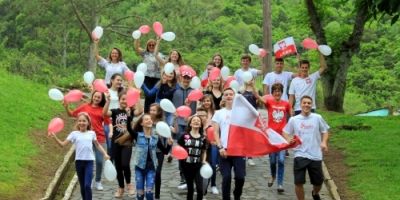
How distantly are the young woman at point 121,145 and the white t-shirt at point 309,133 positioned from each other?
239cm

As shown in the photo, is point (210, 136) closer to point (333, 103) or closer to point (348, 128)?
point (348, 128)

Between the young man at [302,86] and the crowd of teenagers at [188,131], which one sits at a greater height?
the young man at [302,86]

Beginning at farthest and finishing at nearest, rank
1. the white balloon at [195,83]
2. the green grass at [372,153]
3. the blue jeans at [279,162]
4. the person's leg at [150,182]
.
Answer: the white balloon at [195,83]
the green grass at [372,153]
the blue jeans at [279,162]
the person's leg at [150,182]

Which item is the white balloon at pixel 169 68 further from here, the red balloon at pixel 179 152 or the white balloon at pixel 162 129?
the red balloon at pixel 179 152

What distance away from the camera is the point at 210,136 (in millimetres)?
9531

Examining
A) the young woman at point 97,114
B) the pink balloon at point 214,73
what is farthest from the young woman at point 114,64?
the young woman at point 97,114

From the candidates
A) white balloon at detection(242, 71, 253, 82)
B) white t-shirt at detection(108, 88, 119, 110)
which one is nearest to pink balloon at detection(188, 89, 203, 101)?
white balloon at detection(242, 71, 253, 82)

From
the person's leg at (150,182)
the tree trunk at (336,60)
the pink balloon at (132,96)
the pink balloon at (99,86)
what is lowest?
the person's leg at (150,182)

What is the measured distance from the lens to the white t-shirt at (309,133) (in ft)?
30.3

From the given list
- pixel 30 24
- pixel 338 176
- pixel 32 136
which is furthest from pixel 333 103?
pixel 30 24

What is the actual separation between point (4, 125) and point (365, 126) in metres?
8.57

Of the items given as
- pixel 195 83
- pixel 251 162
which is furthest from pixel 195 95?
pixel 251 162

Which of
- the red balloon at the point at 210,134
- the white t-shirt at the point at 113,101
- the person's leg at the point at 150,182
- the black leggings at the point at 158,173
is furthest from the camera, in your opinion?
the white t-shirt at the point at 113,101

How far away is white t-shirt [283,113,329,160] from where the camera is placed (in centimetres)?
925
